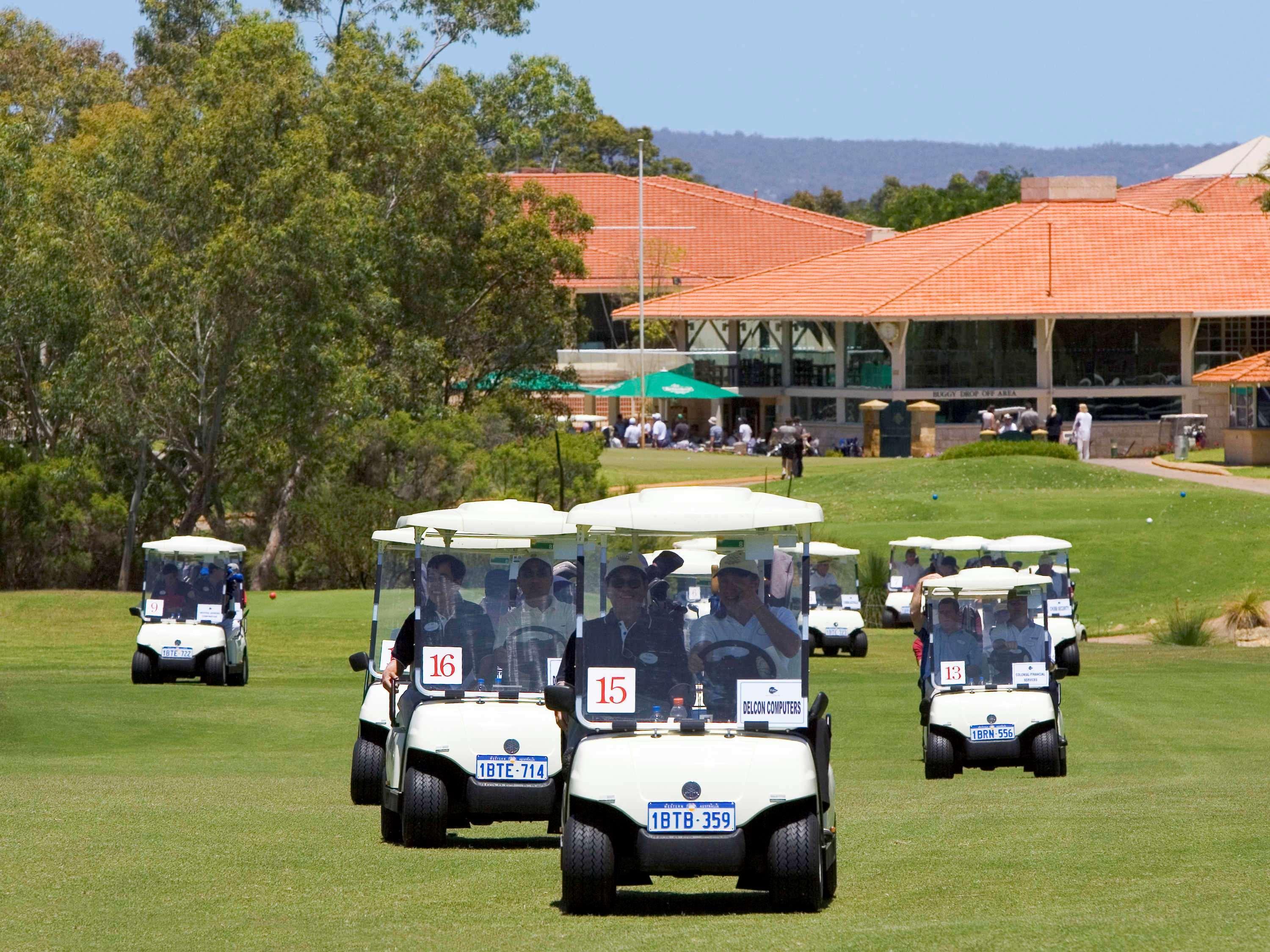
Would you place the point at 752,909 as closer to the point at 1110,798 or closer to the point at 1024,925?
the point at 1024,925

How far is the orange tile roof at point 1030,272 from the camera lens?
5997cm

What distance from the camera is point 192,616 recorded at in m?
21.7

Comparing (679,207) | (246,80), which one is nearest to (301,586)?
(246,80)

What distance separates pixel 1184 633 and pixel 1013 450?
20587 mm

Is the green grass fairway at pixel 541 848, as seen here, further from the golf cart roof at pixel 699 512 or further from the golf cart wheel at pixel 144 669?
the golf cart roof at pixel 699 512

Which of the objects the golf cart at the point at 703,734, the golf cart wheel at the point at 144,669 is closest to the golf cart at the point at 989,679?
the golf cart at the point at 703,734

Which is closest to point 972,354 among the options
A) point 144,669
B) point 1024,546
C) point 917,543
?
point 917,543

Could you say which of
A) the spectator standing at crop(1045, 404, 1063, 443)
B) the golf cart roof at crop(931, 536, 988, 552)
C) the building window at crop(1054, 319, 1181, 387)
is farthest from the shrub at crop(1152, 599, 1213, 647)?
the building window at crop(1054, 319, 1181, 387)

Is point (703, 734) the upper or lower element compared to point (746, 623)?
lower

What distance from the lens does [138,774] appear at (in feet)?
47.8

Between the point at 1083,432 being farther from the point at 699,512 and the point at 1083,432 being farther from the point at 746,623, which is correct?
the point at 699,512

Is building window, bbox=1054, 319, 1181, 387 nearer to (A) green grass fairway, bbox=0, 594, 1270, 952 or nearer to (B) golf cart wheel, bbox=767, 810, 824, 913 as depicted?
(A) green grass fairway, bbox=0, 594, 1270, 952

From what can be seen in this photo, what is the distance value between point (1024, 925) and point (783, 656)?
4.55 feet

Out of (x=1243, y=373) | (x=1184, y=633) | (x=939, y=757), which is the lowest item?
(x=1184, y=633)
